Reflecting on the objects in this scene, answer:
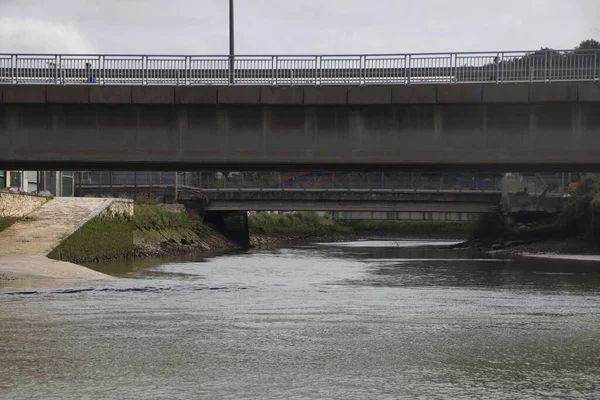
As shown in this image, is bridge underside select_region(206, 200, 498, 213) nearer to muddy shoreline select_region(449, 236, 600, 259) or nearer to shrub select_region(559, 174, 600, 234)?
muddy shoreline select_region(449, 236, 600, 259)

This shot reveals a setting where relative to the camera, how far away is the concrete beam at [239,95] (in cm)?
3875

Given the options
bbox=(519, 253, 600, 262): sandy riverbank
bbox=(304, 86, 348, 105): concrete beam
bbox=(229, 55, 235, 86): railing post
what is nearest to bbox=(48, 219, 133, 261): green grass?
bbox=(229, 55, 235, 86): railing post

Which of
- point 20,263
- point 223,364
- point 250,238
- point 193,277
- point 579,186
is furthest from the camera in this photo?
point 250,238

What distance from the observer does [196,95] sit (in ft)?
128

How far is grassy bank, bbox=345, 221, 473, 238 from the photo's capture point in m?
150

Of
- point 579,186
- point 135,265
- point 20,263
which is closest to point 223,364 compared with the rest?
point 20,263

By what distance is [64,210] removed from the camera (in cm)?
6169

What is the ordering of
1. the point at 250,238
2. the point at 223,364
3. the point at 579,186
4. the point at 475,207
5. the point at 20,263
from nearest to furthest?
1. the point at 223,364
2. the point at 20,263
3. the point at 579,186
4. the point at 475,207
5. the point at 250,238

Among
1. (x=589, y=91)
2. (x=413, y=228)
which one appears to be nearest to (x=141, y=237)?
(x=589, y=91)

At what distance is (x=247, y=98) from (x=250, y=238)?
76267 mm

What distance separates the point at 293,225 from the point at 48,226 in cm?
8563

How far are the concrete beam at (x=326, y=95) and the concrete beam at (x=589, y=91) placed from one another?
9260 millimetres

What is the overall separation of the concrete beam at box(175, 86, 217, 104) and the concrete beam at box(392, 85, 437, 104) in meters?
7.43

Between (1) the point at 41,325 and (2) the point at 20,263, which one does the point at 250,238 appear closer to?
(2) the point at 20,263
